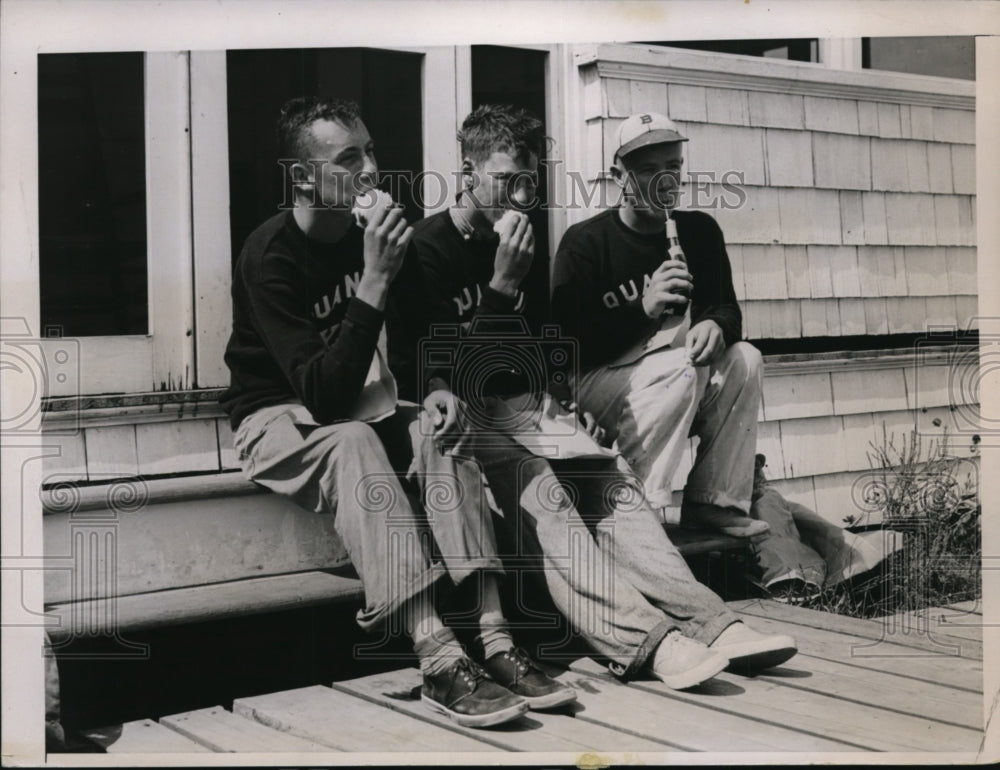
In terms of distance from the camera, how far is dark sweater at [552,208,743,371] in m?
3.68

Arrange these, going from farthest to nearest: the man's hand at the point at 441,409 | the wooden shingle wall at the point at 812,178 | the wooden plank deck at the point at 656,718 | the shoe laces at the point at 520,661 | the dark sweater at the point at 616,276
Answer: the wooden shingle wall at the point at 812,178, the dark sweater at the point at 616,276, the man's hand at the point at 441,409, the shoe laces at the point at 520,661, the wooden plank deck at the point at 656,718

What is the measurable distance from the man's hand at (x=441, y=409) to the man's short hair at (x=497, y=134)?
68 cm

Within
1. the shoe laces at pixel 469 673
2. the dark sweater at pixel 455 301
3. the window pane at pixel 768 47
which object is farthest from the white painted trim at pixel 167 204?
the window pane at pixel 768 47

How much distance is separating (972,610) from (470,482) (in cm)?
155

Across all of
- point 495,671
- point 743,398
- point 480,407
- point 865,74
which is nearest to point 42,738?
point 495,671

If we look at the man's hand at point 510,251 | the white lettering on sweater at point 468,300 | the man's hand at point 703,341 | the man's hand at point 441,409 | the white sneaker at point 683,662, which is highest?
the man's hand at point 510,251

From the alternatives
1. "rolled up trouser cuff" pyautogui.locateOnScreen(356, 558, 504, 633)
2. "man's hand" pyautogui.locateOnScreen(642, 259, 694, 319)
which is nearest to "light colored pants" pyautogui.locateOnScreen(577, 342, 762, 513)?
"man's hand" pyautogui.locateOnScreen(642, 259, 694, 319)

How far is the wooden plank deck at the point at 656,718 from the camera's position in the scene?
3.30 m

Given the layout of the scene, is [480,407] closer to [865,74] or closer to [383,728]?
[383,728]

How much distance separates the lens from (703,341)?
3.79m

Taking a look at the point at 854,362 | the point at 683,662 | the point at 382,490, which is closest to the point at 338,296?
the point at 382,490

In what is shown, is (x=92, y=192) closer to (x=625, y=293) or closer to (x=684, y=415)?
(x=625, y=293)

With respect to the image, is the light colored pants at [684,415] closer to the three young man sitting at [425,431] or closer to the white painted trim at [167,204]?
the three young man sitting at [425,431]

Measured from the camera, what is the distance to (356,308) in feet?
11.3
